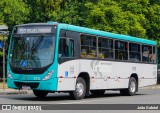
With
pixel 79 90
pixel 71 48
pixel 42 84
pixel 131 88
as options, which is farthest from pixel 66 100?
pixel 131 88

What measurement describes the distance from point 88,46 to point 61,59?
2462 mm

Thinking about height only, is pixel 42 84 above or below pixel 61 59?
below

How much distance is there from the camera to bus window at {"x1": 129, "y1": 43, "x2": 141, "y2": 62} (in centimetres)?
2530

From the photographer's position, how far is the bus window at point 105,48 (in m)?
22.1

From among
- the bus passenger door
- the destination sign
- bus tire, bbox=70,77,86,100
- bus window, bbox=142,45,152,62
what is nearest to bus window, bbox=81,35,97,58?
the bus passenger door

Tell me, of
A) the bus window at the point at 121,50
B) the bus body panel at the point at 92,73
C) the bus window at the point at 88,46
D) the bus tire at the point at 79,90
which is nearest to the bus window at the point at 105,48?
the bus body panel at the point at 92,73

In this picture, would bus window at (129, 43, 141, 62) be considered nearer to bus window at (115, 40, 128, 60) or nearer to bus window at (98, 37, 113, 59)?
bus window at (115, 40, 128, 60)

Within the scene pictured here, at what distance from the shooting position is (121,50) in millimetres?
24219

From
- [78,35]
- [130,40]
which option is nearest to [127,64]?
[130,40]

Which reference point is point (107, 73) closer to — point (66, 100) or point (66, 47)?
point (66, 100)

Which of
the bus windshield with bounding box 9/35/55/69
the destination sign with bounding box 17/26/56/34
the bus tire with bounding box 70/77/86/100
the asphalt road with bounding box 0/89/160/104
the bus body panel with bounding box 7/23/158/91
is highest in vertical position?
the destination sign with bounding box 17/26/56/34

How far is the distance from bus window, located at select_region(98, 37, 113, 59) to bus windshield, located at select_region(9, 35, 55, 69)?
12.4 ft

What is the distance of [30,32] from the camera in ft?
63.9

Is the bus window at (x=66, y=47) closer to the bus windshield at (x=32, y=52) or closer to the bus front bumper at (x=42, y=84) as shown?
the bus windshield at (x=32, y=52)
